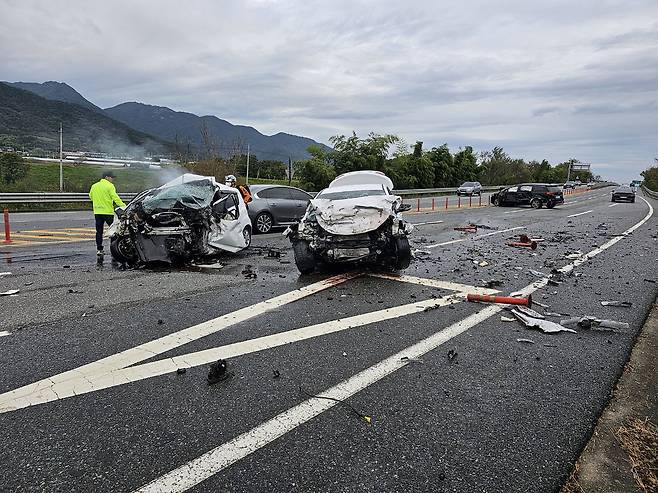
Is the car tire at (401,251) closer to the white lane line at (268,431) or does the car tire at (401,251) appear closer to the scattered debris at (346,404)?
the white lane line at (268,431)

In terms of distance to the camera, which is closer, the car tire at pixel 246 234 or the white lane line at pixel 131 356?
the white lane line at pixel 131 356

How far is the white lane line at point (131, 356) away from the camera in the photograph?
3275 millimetres

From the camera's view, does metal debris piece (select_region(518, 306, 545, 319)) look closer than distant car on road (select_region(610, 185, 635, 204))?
Yes

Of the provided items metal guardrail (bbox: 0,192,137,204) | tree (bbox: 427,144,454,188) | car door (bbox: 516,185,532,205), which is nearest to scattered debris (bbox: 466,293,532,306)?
metal guardrail (bbox: 0,192,137,204)

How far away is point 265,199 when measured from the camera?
1407 centimetres

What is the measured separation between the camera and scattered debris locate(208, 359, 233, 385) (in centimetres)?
357

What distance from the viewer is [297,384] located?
354 centimetres

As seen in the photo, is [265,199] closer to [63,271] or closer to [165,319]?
[63,271]

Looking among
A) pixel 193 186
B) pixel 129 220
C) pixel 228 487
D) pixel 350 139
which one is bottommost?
pixel 228 487

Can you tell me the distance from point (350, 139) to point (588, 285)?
3925 centimetres

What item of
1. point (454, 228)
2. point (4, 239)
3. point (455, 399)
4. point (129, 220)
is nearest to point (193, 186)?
point (129, 220)

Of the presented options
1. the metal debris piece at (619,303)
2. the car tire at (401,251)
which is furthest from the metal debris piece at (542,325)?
the car tire at (401,251)

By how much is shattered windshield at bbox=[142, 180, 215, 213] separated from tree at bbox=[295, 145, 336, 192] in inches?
1151

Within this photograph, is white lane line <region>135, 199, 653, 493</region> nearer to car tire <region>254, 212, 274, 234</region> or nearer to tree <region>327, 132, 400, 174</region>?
car tire <region>254, 212, 274, 234</region>
